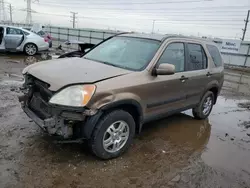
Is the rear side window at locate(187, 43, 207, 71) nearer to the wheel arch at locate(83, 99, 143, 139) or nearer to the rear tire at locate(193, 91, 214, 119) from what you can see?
the rear tire at locate(193, 91, 214, 119)

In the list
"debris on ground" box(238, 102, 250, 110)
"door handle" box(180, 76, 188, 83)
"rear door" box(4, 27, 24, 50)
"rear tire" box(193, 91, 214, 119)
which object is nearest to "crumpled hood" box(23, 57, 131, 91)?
"door handle" box(180, 76, 188, 83)

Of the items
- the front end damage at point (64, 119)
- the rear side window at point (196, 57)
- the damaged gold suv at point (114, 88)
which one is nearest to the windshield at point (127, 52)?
the damaged gold suv at point (114, 88)

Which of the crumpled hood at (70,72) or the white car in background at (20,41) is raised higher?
the crumpled hood at (70,72)

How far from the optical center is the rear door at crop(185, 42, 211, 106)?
4570mm

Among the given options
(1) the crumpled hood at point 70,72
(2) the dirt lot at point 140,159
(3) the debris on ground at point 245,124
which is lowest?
(3) the debris on ground at point 245,124

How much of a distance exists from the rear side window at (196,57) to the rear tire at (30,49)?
35.8 ft

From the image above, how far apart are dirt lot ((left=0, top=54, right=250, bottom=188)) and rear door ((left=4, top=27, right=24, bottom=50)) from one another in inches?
340

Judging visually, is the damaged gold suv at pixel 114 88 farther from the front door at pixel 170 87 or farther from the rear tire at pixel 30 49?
the rear tire at pixel 30 49

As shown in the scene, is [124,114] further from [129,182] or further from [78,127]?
[129,182]

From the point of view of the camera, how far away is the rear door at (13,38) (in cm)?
1248

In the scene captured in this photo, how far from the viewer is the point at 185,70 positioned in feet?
14.6

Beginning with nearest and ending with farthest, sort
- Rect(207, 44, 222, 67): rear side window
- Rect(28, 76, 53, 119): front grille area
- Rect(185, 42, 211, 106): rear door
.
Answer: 1. Rect(28, 76, 53, 119): front grille area
2. Rect(185, 42, 211, 106): rear door
3. Rect(207, 44, 222, 67): rear side window

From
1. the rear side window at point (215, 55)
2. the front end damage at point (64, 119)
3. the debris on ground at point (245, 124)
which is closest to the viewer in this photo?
the front end damage at point (64, 119)

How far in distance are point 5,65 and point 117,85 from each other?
8617 mm
